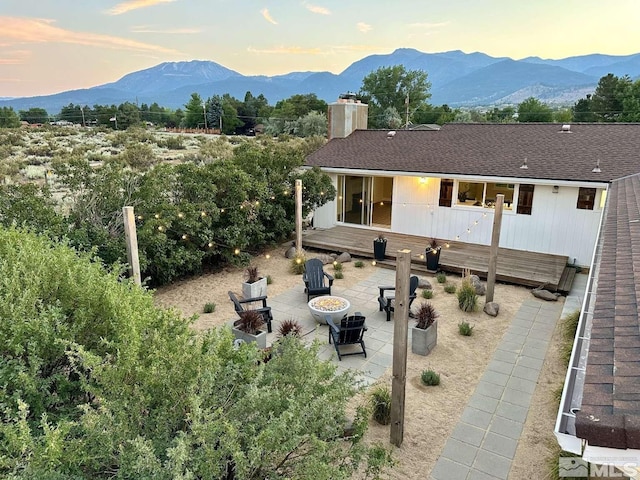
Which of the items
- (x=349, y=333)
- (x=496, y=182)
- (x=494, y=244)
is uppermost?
(x=496, y=182)

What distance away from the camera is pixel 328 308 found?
27.6 feet

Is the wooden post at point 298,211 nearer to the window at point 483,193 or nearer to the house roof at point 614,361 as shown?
the window at point 483,193

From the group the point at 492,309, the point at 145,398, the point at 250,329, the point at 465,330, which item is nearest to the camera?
the point at 145,398

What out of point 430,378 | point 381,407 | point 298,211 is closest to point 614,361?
point 381,407

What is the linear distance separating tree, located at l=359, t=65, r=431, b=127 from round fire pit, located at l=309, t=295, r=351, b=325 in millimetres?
55526

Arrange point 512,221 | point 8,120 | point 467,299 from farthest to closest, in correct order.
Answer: point 8,120 < point 512,221 < point 467,299

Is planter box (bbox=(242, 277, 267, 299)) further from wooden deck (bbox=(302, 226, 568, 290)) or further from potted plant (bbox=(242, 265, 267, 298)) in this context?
wooden deck (bbox=(302, 226, 568, 290))

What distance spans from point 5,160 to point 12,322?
23219mm

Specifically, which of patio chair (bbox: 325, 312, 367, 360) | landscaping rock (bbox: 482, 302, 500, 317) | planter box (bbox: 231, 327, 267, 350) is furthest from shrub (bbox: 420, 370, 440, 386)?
landscaping rock (bbox: 482, 302, 500, 317)

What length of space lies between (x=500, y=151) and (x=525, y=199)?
224 centimetres

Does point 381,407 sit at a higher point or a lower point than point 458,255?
lower

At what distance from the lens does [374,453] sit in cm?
323

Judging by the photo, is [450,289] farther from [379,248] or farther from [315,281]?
[315,281]

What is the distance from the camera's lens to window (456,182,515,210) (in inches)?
498
